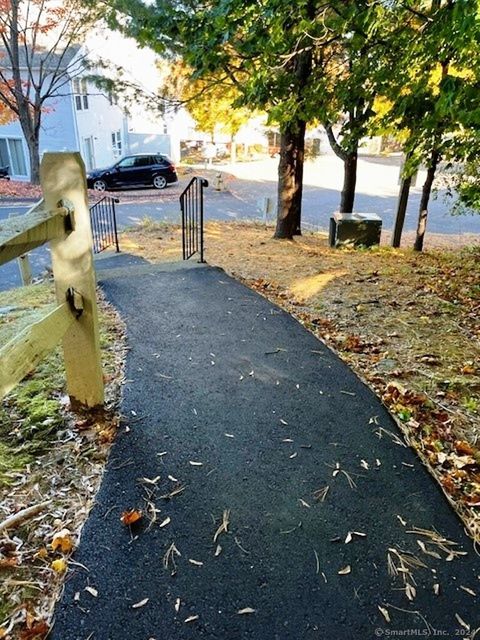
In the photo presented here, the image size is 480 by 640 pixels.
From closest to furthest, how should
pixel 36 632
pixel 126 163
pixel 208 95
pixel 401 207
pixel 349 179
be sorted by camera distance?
pixel 36 632 < pixel 401 207 < pixel 349 179 < pixel 208 95 < pixel 126 163

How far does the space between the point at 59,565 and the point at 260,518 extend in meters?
0.78

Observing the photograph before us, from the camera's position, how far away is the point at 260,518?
1.86 metres

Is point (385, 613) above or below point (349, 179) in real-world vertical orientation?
below

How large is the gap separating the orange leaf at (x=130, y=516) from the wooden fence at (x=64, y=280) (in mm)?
682

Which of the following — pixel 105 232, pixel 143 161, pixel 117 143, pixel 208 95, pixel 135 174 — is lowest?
pixel 105 232

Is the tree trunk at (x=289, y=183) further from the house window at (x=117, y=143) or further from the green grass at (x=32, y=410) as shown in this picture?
the house window at (x=117, y=143)

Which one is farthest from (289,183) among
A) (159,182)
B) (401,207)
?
(159,182)

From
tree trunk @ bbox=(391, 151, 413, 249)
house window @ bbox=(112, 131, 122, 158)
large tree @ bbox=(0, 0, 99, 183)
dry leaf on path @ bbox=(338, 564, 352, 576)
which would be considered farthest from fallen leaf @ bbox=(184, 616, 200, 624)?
house window @ bbox=(112, 131, 122, 158)

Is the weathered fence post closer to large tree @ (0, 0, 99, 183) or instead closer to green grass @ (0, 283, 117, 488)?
green grass @ (0, 283, 117, 488)

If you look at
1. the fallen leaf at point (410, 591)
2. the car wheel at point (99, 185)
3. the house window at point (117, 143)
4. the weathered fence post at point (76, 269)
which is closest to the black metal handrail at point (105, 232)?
the weathered fence post at point (76, 269)

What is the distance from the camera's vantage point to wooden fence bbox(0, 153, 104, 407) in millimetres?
1703

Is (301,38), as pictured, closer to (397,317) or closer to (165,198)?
(397,317)

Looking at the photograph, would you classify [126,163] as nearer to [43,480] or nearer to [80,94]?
[80,94]

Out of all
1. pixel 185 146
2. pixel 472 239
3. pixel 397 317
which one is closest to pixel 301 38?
pixel 397 317
